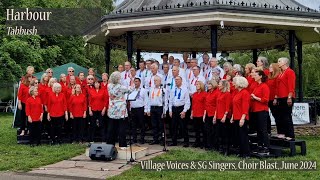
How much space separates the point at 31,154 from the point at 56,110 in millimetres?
1756

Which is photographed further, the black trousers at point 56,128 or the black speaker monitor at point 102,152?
the black trousers at point 56,128

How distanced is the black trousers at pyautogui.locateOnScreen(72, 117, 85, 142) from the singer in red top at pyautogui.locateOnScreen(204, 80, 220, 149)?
375 cm

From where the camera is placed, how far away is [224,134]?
9.85 meters

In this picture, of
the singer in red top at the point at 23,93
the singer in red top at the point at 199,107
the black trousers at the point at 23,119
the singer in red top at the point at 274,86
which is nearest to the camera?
the singer in red top at the point at 274,86

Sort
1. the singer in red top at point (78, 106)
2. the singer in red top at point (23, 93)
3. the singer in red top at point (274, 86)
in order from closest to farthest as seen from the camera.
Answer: the singer in red top at point (274, 86)
the singer in red top at point (78, 106)
the singer in red top at point (23, 93)

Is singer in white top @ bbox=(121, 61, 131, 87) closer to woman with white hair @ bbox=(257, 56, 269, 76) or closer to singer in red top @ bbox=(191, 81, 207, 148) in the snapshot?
singer in red top @ bbox=(191, 81, 207, 148)

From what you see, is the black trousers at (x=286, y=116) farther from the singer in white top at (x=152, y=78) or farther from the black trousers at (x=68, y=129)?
the black trousers at (x=68, y=129)

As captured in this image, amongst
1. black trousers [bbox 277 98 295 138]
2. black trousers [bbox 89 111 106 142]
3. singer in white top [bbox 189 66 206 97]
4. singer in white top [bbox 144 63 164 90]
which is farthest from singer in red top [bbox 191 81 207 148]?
black trousers [bbox 89 111 106 142]

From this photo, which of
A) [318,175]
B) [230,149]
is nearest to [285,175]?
[318,175]

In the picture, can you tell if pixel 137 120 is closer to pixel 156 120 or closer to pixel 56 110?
pixel 156 120

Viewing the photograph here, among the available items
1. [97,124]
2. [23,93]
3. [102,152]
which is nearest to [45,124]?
[23,93]

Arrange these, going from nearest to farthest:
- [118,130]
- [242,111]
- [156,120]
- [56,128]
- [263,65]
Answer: [242,111]
[263,65]
[118,130]
[156,120]
[56,128]

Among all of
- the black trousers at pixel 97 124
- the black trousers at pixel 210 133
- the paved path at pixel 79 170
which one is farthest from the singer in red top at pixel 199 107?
the black trousers at pixel 97 124
